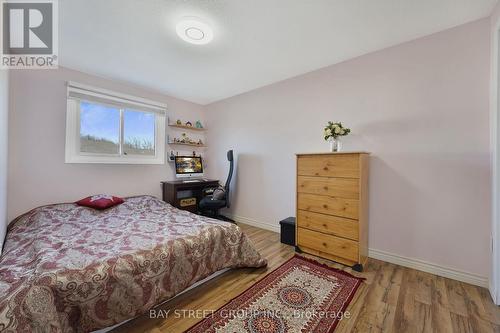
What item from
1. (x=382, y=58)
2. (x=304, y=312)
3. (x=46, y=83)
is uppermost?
(x=382, y=58)

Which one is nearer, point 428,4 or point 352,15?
point 428,4

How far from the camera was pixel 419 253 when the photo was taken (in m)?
2.04

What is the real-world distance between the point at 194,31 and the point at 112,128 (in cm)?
216

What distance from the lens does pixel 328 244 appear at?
223 cm

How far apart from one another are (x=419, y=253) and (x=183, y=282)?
2348mm

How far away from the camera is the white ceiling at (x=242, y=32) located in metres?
1.65

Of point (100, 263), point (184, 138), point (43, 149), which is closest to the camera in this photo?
point (100, 263)

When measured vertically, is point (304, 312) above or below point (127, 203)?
below

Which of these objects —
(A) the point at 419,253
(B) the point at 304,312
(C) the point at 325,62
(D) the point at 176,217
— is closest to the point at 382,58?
(C) the point at 325,62

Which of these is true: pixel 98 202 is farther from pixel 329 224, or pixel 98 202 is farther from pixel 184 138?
pixel 329 224

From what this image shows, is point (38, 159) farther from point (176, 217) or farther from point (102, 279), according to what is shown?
point (102, 279)

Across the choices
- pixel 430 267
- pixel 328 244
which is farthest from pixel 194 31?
pixel 430 267

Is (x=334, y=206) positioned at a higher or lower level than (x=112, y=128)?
lower

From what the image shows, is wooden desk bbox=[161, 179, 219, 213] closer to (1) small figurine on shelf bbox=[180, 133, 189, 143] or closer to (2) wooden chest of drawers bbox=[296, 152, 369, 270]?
(1) small figurine on shelf bbox=[180, 133, 189, 143]
